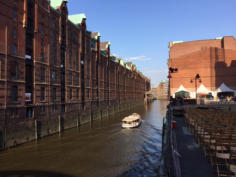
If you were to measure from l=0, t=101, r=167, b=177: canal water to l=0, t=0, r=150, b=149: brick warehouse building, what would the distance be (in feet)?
10.4

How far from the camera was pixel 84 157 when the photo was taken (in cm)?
1888

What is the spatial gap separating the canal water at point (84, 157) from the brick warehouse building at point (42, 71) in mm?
3175

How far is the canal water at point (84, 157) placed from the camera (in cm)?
1522

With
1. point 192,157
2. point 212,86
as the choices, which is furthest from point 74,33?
point 212,86

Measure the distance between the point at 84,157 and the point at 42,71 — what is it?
52.0 ft

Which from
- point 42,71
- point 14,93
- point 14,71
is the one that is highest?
point 42,71

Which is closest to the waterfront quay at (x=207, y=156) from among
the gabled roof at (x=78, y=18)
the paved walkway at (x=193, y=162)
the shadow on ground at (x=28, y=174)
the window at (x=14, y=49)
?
the paved walkway at (x=193, y=162)

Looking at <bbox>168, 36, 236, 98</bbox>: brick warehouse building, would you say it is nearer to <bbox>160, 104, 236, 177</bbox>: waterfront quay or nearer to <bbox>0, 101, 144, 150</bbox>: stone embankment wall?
<bbox>0, 101, 144, 150</bbox>: stone embankment wall

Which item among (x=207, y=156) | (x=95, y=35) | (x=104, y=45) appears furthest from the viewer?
(x=104, y=45)

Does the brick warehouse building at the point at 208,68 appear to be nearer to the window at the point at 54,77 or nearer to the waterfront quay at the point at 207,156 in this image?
the window at the point at 54,77

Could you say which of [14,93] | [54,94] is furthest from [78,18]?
[14,93]

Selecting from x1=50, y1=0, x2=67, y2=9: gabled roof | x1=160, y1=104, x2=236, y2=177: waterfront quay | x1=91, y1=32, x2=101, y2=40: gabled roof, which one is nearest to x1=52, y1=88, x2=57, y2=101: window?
x1=50, y1=0, x2=67, y2=9: gabled roof

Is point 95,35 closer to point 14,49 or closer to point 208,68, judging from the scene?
point 14,49

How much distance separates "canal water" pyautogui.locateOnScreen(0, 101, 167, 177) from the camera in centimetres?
1522
